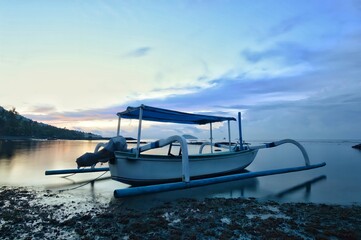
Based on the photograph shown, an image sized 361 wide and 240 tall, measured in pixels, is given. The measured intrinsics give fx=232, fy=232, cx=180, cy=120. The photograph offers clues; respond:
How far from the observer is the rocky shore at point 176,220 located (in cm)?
486

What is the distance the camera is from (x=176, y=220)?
5.84 metres

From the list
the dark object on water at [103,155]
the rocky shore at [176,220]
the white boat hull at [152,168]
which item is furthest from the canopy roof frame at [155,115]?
the rocky shore at [176,220]

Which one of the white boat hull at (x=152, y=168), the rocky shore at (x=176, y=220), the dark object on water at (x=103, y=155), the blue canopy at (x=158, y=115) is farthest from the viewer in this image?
the blue canopy at (x=158, y=115)

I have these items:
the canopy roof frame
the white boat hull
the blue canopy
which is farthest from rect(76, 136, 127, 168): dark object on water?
the blue canopy

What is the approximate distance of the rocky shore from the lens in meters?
4.86

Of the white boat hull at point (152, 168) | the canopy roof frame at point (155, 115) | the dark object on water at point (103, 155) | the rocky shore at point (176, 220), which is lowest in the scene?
the rocky shore at point (176, 220)

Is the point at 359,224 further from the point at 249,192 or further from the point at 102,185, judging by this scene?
the point at 102,185

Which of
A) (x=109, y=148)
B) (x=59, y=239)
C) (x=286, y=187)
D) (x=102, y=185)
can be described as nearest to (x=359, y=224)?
(x=286, y=187)

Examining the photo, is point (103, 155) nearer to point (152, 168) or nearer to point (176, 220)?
point (152, 168)

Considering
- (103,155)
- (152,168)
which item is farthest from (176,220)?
(103,155)

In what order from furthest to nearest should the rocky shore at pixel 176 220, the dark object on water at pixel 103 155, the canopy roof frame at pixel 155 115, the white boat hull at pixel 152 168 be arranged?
the canopy roof frame at pixel 155 115 < the dark object on water at pixel 103 155 < the white boat hull at pixel 152 168 < the rocky shore at pixel 176 220

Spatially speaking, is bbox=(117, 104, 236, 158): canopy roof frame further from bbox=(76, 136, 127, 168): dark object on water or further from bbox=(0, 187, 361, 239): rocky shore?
bbox=(0, 187, 361, 239): rocky shore

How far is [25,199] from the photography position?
298 inches

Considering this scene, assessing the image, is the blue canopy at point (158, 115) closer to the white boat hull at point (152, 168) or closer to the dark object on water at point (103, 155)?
the dark object on water at point (103, 155)
